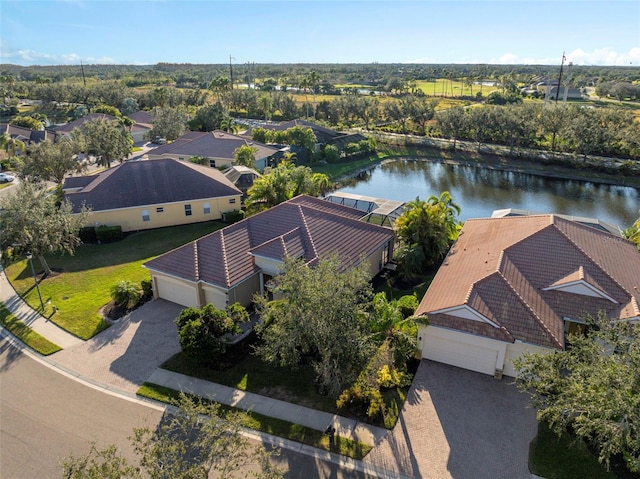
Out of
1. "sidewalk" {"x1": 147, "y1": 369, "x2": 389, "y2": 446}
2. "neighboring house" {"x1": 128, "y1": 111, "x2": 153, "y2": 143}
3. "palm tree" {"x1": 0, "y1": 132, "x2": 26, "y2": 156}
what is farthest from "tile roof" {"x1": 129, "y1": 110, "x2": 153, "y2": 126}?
"sidewalk" {"x1": 147, "y1": 369, "x2": 389, "y2": 446}

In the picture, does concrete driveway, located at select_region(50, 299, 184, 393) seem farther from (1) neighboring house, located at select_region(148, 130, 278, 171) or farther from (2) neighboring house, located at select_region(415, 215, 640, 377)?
(1) neighboring house, located at select_region(148, 130, 278, 171)

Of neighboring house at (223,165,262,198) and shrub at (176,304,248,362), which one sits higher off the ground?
neighboring house at (223,165,262,198)

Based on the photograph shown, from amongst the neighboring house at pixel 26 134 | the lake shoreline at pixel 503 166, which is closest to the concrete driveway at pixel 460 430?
the lake shoreline at pixel 503 166

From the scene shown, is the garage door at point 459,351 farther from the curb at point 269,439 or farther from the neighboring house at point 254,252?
the curb at point 269,439

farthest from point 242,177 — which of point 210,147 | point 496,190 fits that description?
point 496,190

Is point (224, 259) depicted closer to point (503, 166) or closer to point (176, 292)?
point (176, 292)

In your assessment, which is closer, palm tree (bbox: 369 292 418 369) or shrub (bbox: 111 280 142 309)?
palm tree (bbox: 369 292 418 369)
